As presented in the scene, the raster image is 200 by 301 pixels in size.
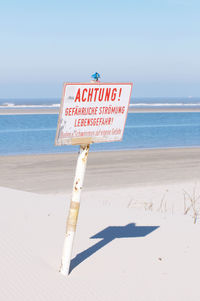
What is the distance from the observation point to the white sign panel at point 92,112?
442cm

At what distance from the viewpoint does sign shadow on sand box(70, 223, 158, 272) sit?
5.36 m

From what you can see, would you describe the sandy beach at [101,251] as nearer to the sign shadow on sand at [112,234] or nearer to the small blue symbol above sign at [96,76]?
the sign shadow on sand at [112,234]

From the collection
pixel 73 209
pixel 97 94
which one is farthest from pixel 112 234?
pixel 97 94

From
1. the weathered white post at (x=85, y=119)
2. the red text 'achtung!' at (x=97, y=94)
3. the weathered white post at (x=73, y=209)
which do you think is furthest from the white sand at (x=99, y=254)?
the red text 'achtung!' at (x=97, y=94)

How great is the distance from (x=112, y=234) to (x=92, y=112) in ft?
7.12

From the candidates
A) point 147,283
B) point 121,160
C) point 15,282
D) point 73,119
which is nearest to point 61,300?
→ point 15,282

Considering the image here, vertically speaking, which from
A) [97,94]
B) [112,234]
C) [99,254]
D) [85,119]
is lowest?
[99,254]

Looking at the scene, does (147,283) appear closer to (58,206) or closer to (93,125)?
(93,125)

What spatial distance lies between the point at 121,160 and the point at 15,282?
1295cm

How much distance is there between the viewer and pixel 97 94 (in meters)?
4.63

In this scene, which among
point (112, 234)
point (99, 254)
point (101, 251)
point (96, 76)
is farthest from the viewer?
point (112, 234)

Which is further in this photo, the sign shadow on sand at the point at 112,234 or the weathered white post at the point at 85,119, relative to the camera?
the sign shadow on sand at the point at 112,234

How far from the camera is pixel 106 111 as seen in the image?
476 centimetres

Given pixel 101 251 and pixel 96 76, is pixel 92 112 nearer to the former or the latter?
pixel 96 76
